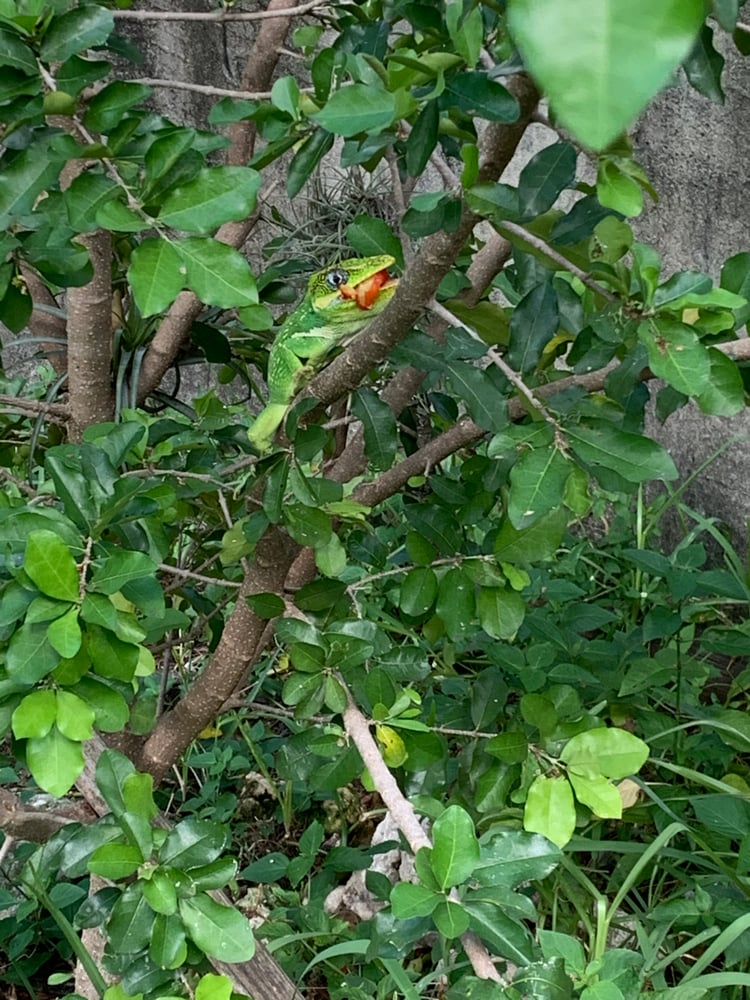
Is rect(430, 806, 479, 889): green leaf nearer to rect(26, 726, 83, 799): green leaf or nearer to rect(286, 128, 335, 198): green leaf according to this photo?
rect(26, 726, 83, 799): green leaf

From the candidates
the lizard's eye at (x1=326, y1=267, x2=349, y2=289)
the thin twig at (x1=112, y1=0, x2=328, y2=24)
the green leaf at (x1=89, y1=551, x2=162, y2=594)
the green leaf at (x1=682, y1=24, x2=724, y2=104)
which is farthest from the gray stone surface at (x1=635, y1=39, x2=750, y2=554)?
the green leaf at (x1=89, y1=551, x2=162, y2=594)

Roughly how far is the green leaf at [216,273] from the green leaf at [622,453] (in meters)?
0.25

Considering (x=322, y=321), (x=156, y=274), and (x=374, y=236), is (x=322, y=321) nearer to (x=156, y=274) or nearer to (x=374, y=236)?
(x=374, y=236)

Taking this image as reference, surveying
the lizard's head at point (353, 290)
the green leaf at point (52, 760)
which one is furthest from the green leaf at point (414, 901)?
the lizard's head at point (353, 290)

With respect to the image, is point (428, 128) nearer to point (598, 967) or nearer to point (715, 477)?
point (598, 967)

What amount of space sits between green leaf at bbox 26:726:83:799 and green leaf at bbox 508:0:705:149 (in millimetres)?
529

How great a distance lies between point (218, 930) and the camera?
570 millimetres

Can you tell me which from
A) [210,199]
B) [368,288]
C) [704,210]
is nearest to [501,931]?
[210,199]

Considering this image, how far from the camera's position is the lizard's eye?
112cm

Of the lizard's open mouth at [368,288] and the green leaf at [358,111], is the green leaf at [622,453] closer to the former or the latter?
the green leaf at [358,111]

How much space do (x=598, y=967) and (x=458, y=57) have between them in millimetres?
600

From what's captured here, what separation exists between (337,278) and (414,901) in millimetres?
817

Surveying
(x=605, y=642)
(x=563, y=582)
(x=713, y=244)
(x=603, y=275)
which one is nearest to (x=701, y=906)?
→ (x=605, y=642)

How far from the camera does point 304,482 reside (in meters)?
0.75
